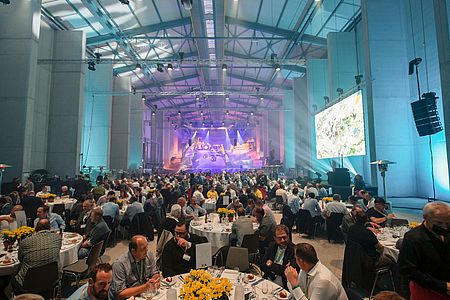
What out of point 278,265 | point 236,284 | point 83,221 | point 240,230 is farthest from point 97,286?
point 83,221

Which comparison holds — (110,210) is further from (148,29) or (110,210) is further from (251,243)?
(148,29)

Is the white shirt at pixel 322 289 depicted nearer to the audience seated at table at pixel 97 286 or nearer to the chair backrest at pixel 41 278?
the audience seated at table at pixel 97 286

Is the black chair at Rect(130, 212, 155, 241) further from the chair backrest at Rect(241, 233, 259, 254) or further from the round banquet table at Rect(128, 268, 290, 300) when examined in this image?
the round banquet table at Rect(128, 268, 290, 300)

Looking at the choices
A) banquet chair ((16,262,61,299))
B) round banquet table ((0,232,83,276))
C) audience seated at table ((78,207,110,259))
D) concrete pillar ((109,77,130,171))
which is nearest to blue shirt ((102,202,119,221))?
round banquet table ((0,232,83,276))

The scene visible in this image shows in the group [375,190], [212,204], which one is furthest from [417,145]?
[212,204]

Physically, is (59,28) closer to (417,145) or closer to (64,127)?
(64,127)

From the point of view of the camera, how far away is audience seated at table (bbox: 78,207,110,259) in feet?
13.8

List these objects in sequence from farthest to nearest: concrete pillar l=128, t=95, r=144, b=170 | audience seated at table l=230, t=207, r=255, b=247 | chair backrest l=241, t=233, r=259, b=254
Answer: concrete pillar l=128, t=95, r=144, b=170 → audience seated at table l=230, t=207, r=255, b=247 → chair backrest l=241, t=233, r=259, b=254

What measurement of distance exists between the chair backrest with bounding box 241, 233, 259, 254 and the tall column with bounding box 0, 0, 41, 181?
10060 mm

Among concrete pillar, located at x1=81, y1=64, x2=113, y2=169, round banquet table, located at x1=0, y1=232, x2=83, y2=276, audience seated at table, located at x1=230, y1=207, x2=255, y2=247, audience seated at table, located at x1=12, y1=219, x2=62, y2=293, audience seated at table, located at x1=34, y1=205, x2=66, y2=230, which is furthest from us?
concrete pillar, located at x1=81, y1=64, x2=113, y2=169

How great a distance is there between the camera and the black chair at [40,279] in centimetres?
288

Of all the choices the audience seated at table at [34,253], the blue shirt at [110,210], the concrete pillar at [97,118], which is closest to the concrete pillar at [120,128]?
the concrete pillar at [97,118]

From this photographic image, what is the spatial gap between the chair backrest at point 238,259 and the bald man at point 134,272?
92 cm

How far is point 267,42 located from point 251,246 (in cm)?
1512
